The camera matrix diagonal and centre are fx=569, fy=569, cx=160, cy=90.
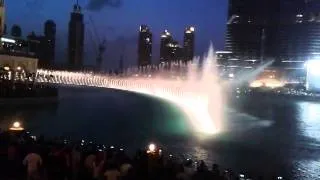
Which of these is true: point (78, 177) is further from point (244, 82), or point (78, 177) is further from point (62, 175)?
point (244, 82)

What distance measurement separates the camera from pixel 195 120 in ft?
168

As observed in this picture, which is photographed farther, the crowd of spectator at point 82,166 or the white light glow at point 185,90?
the white light glow at point 185,90

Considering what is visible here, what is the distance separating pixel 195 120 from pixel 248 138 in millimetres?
10139

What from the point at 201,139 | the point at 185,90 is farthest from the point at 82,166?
the point at 185,90

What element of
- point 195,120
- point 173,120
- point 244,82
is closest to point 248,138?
point 195,120

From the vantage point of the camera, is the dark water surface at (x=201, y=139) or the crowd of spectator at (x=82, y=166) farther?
the dark water surface at (x=201, y=139)

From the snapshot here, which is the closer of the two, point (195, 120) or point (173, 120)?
point (195, 120)

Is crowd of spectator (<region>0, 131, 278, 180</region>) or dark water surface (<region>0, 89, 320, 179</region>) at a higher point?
crowd of spectator (<region>0, 131, 278, 180</region>)

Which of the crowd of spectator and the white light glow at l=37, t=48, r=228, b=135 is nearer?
the crowd of spectator

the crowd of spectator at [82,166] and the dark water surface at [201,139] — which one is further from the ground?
the crowd of spectator at [82,166]

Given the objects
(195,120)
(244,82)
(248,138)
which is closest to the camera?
(248,138)

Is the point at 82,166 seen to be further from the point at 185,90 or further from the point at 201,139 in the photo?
the point at 185,90

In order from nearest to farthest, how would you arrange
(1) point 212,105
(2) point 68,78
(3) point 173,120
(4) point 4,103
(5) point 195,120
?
(5) point 195,120 < (3) point 173,120 < (4) point 4,103 < (1) point 212,105 < (2) point 68,78

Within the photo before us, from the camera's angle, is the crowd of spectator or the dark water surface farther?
the dark water surface
